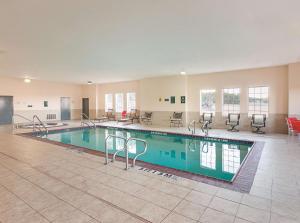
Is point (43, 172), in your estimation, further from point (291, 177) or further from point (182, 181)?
point (291, 177)

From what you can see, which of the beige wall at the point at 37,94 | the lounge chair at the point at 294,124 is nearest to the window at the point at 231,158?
the lounge chair at the point at 294,124

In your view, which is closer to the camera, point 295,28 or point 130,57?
point 295,28

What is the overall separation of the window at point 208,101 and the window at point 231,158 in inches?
130

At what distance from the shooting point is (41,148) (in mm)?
5191

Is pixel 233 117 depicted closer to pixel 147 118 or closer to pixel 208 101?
pixel 208 101

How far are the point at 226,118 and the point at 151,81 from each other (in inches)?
181

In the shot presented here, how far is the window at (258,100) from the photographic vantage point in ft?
26.2

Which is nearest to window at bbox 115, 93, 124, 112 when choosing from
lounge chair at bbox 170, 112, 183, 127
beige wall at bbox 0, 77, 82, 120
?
A: beige wall at bbox 0, 77, 82, 120

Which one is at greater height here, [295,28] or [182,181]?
[295,28]

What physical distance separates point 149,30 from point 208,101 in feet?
21.0

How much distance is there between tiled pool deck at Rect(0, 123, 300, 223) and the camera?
83.0 inches

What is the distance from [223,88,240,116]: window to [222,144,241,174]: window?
10.0 ft

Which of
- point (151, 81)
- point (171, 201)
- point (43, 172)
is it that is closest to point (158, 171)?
point (171, 201)

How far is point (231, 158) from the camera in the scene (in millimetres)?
4996
